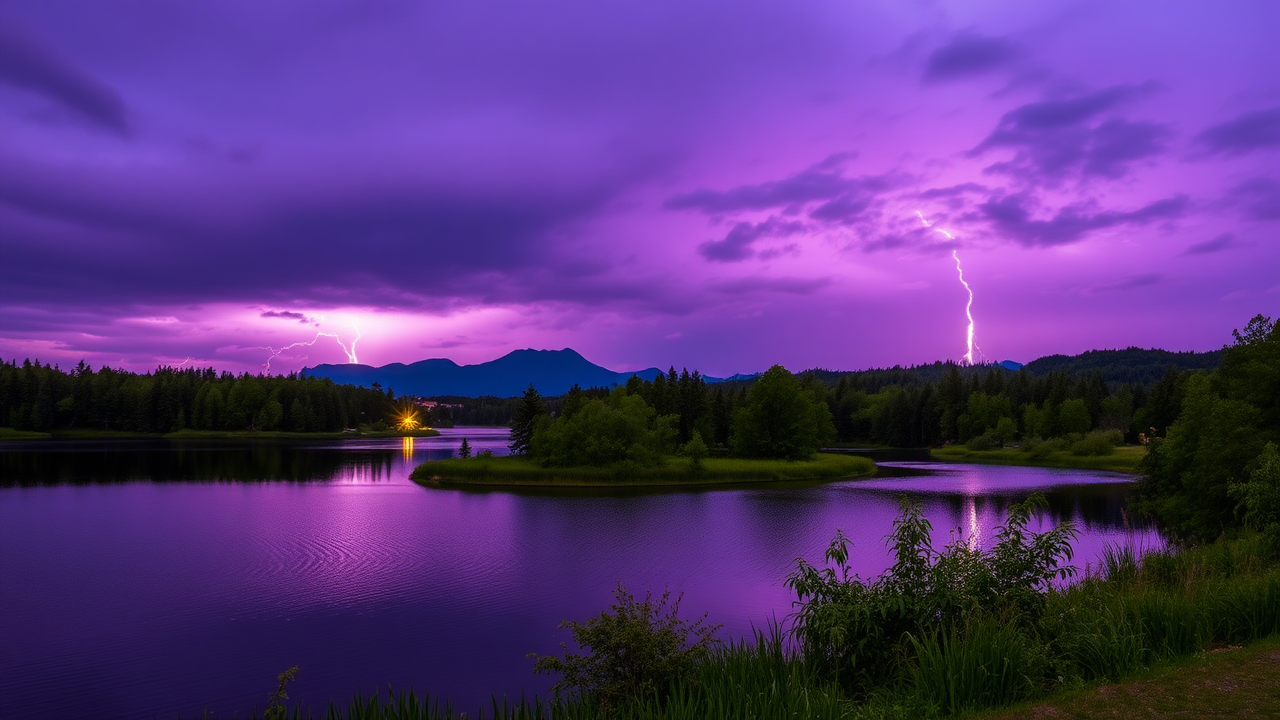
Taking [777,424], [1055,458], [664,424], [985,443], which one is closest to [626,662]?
[664,424]

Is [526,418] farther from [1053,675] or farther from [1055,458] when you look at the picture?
[1055,458]

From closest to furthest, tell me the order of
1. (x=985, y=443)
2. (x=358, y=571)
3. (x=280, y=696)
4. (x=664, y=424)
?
1. (x=280, y=696)
2. (x=358, y=571)
3. (x=664, y=424)
4. (x=985, y=443)

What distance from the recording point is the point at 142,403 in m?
166

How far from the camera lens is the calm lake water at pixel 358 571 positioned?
1934cm

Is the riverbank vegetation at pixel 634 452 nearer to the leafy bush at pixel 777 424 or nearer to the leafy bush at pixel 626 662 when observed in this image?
the leafy bush at pixel 777 424

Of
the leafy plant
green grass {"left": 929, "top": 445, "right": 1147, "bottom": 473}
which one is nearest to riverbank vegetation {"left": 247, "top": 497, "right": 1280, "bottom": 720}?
the leafy plant

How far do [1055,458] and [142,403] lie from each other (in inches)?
7518

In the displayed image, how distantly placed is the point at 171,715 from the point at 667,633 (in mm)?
12997

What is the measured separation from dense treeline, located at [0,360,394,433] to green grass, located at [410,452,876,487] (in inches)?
4780

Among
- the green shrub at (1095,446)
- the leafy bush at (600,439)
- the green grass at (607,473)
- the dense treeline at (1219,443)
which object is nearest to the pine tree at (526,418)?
the green grass at (607,473)

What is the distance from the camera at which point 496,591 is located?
28.4m

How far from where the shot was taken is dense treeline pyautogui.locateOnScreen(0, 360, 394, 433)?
157 meters

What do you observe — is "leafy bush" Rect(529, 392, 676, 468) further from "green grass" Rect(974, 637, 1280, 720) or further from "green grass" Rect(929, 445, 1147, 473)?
"green grass" Rect(974, 637, 1280, 720)

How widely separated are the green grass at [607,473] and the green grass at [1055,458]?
3887cm
